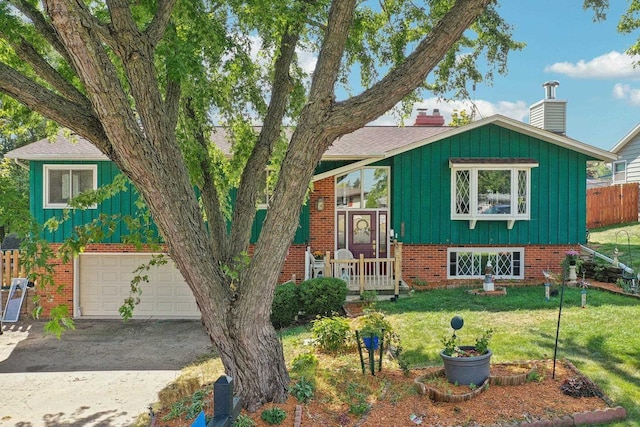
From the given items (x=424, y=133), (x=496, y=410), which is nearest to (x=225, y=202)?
(x=496, y=410)

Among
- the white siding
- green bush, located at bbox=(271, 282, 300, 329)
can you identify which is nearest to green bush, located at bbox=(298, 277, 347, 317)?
green bush, located at bbox=(271, 282, 300, 329)

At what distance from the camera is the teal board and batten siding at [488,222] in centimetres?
1338

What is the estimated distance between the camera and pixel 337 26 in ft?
16.4

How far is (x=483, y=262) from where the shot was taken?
1364cm

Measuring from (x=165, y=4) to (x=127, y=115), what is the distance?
1.74m

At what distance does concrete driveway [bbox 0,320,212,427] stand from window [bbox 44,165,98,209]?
138 inches

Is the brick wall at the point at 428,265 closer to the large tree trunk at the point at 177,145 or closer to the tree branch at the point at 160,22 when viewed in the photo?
the large tree trunk at the point at 177,145

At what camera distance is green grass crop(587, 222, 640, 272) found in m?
13.8

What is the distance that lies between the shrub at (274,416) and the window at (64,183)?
1074 centimetres

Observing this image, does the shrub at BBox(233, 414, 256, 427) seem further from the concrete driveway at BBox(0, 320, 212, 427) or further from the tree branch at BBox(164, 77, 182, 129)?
the tree branch at BBox(164, 77, 182, 129)

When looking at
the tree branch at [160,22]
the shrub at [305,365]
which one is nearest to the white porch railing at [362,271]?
the shrub at [305,365]

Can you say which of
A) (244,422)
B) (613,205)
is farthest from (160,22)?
(613,205)

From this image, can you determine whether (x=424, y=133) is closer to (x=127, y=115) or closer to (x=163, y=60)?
(x=163, y=60)

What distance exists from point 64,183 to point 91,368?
21.8 ft
